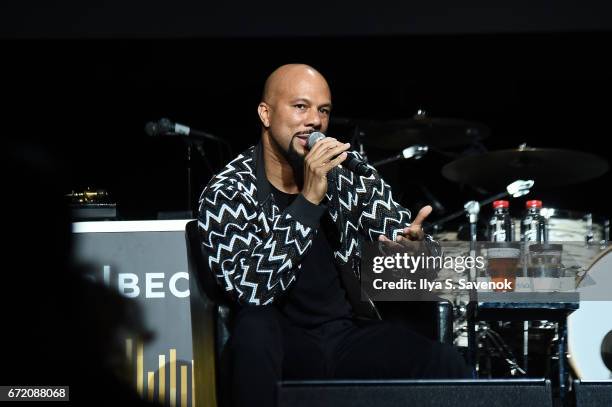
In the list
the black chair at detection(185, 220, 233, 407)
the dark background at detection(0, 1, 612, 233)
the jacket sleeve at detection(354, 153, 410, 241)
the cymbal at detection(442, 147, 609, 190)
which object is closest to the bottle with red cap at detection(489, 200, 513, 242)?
the cymbal at detection(442, 147, 609, 190)

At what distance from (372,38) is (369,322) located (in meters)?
2.39

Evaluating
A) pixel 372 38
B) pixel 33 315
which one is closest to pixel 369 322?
pixel 33 315

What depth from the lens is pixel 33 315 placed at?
0.99 m

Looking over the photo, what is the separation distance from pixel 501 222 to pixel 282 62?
61.6 inches

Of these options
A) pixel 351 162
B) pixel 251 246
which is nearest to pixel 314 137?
pixel 351 162

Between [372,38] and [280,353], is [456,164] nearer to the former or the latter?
[372,38]

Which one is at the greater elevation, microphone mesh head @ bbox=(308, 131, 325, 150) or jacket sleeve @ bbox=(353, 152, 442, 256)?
microphone mesh head @ bbox=(308, 131, 325, 150)

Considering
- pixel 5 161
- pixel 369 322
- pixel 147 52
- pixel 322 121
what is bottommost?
pixel 369 322

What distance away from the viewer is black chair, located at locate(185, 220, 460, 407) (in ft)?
7.06

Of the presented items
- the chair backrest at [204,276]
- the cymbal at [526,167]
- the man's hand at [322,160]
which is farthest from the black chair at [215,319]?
the cymbal at [526,167]

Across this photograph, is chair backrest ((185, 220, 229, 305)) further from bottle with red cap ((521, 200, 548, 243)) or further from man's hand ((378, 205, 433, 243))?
bottle with red cap ((521, 200, 548, 243))

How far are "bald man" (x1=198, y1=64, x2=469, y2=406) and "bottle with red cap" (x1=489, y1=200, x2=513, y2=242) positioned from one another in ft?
3.84

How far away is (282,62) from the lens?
14.7 ft

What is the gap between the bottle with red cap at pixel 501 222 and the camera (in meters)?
3.58
